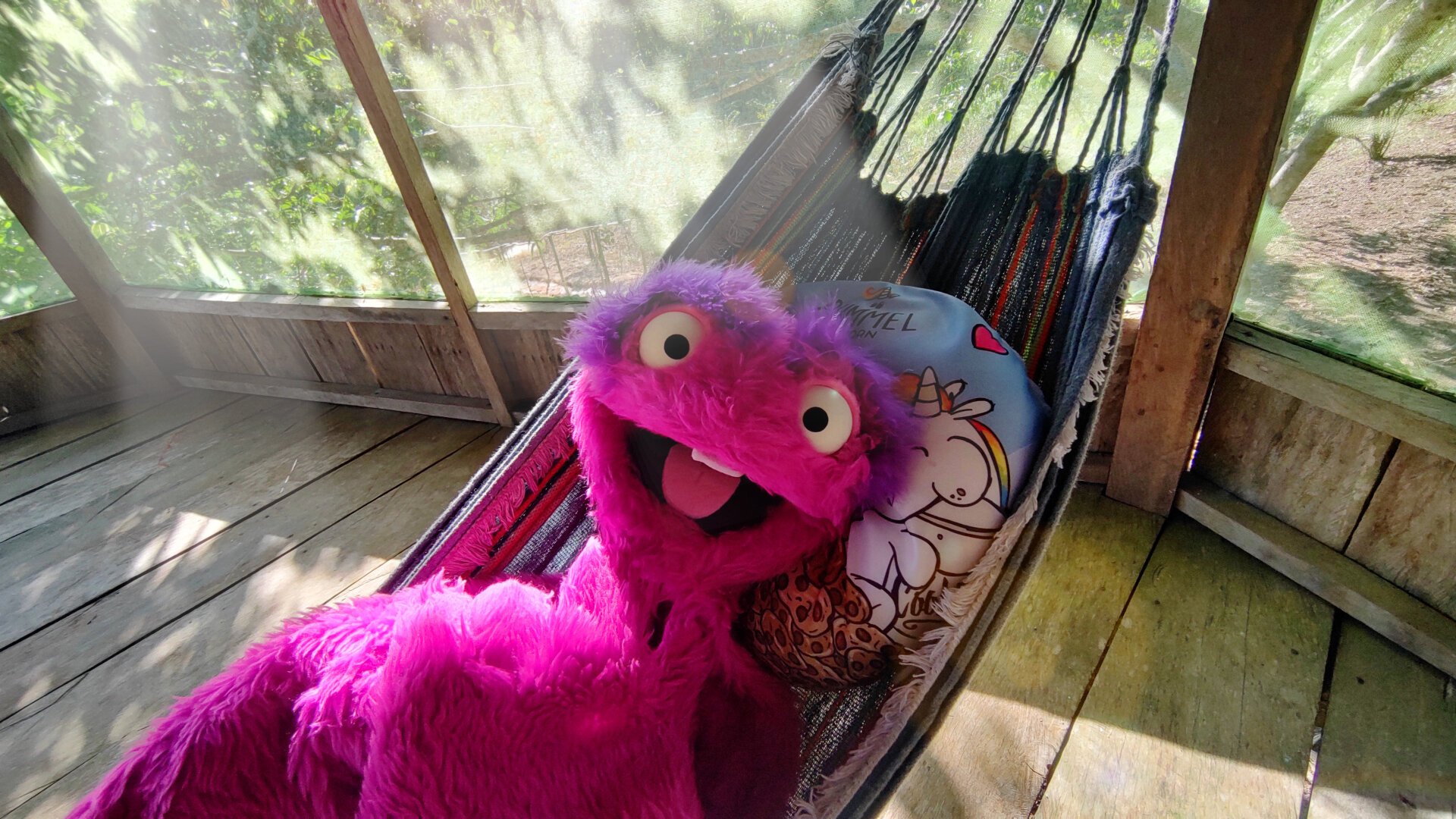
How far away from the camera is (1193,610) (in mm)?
1093

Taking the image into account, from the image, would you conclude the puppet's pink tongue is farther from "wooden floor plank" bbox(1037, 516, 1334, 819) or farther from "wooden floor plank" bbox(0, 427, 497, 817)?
"wooden floor plank" bbox(0, 427, 497, 817)

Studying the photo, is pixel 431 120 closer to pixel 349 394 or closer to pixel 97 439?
pixel 349 394

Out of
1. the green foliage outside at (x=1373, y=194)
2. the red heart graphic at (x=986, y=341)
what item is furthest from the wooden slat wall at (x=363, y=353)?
the green foliage outside at (x=1373, y=194)

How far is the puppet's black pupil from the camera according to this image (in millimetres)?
500

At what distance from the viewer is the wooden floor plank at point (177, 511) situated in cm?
155

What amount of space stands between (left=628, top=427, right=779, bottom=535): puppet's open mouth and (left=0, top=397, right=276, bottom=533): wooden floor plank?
209 centimetres

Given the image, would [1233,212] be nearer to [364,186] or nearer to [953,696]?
[953,696]

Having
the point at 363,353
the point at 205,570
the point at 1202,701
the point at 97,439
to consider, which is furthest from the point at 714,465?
the point at 97,439

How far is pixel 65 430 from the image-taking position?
232cm

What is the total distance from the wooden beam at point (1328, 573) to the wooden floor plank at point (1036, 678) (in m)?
0.10

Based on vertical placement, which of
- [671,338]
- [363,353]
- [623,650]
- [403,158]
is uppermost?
[403,158]

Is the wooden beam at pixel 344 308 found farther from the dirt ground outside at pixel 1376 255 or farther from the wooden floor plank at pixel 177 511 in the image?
the dirt ground outside at pixel 1376 255

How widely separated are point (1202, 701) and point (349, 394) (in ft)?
7.58

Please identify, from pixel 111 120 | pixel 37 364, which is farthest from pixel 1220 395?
pixel 37 364
